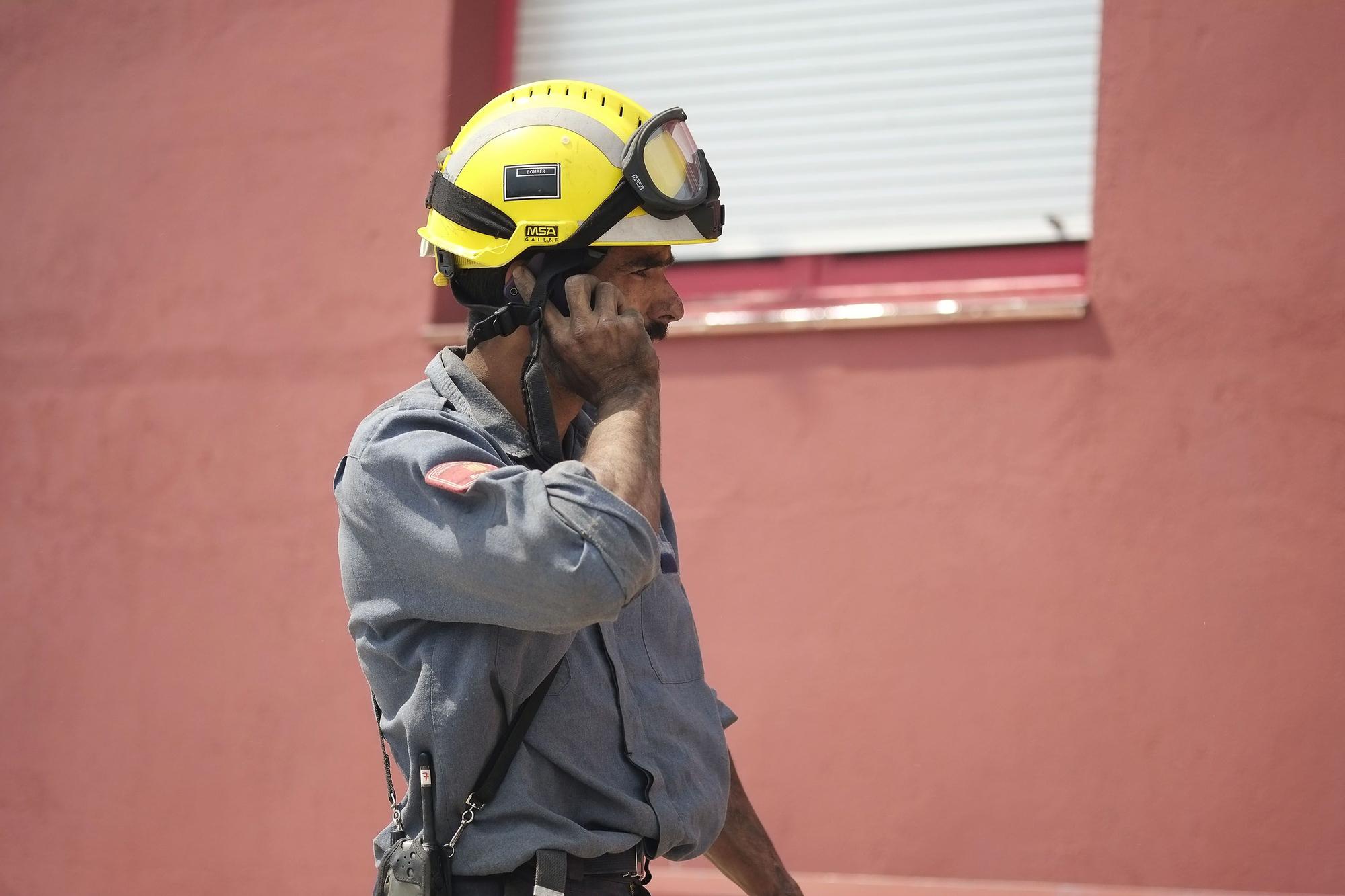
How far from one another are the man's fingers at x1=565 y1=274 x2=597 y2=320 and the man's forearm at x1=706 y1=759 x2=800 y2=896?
0.99m

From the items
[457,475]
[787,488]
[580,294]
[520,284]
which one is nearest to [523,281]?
[520,284]

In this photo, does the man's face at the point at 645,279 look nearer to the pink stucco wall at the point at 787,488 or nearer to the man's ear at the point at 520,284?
the man's ear at the point at 520,284

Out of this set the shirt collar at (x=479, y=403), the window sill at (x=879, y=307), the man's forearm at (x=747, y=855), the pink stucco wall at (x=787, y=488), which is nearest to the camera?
the shirt collar at (x=479, y=403)

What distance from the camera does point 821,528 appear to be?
530 centimetres

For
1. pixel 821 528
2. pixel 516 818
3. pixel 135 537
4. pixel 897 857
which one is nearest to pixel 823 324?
pixel 821 528

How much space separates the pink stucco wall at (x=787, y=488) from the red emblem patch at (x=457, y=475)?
3131 millimetres

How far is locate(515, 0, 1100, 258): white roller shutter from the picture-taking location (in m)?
5.48

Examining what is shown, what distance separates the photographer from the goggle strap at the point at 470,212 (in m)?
2.61

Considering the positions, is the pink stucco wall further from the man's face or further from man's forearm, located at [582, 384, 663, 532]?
man's forearm, located at [582, 384, 663, 532]

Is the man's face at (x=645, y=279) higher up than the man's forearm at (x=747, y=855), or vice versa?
the man's face at (x=645, y=279)

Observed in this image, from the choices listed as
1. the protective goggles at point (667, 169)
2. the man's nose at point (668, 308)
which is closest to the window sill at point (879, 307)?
the protective goggles at point (667, 169)

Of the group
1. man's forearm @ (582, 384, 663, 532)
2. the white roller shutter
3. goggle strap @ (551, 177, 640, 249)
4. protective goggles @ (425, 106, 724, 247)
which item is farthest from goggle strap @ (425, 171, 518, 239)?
the white roller shutter

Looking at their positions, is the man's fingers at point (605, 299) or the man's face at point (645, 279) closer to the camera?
the man's fingers at point (605, 299)

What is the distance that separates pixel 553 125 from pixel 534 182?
0.13 metres
